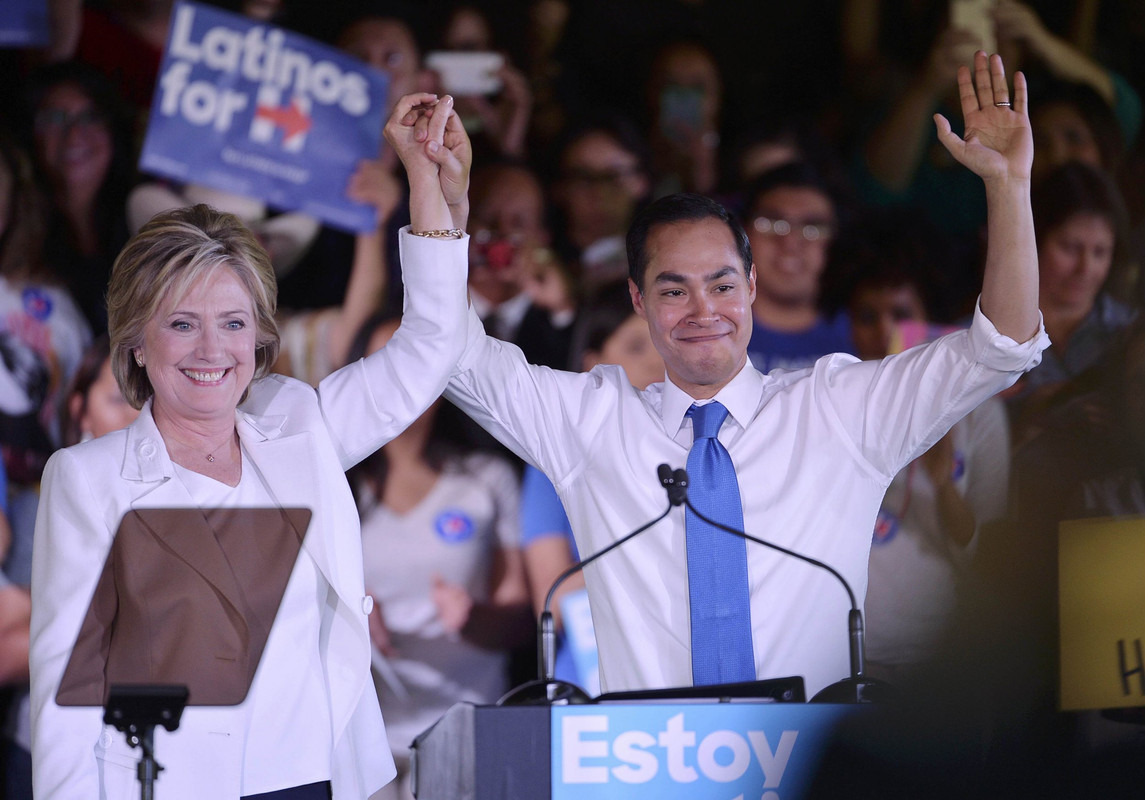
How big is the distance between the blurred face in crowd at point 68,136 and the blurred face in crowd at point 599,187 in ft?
5.06

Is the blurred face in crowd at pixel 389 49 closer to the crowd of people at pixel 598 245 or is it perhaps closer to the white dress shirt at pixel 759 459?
the crowd of people at pixel 598 245

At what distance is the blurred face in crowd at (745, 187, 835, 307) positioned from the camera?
12.3 ft

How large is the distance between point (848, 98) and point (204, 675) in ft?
10.5

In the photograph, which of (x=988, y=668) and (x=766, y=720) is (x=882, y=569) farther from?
(x=988, y=668)

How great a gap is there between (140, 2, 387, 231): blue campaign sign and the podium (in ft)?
9.11

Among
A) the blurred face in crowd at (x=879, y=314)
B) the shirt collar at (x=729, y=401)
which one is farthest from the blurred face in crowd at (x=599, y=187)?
the shirt collar at (x=729, y=401)

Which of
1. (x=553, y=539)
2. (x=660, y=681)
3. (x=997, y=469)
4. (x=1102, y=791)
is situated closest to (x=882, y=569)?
(x=997, y=469)

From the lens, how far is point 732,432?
2008mm

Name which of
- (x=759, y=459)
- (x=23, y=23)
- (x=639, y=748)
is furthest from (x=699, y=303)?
(x=23, y=23)

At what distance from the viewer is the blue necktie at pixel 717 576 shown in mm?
1833

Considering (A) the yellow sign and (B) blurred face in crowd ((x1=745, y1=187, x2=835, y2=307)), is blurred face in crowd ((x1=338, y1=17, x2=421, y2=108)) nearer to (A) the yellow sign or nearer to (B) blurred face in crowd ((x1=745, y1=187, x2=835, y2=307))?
(B) blurred face in crowd ((x1=745, y1=187, x2=835, y2=307))

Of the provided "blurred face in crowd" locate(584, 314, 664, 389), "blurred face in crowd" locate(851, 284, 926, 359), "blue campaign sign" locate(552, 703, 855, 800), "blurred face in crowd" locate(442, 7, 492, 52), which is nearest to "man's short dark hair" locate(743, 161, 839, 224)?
"blurred face in crowd" locate(851, 284, 926, 359)

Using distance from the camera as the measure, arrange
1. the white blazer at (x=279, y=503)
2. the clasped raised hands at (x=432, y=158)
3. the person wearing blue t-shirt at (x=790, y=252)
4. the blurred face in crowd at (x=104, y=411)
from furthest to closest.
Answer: the person wearing blue t-shirt at (x=790, y=252) → the blurred face in crowd at (x=104, y=411) → the clasped raised hands at (x=432, y=158) → the white blazer at (x=279, y=503)

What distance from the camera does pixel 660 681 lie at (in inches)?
73.6
